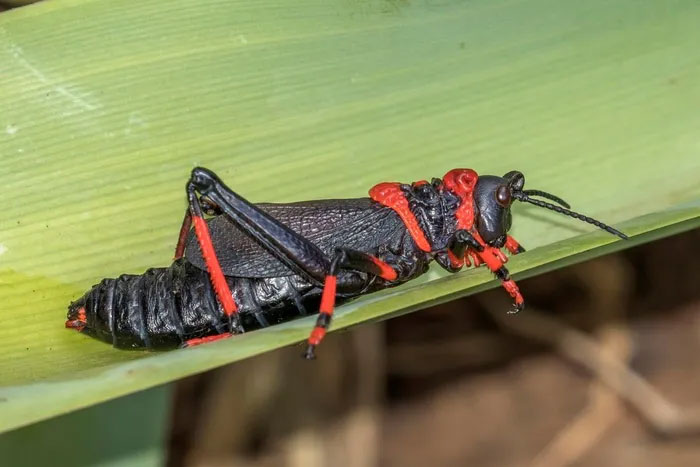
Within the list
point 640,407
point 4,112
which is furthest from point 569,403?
point 4,112

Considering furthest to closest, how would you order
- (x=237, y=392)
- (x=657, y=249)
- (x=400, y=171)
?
(x=657, y=249)
(x=237, y=392)
(x=400, y=171)

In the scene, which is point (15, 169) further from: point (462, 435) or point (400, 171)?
point (462, 435)

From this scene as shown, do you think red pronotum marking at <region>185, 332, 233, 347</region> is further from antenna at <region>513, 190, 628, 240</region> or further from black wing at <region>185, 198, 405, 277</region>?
antenna at <region>513, 190, 628, 240</region>

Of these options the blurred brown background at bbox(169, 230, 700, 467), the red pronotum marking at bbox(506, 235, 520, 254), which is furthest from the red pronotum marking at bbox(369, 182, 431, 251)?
the blurred brown background at bbox(169, 230, 700, 467)

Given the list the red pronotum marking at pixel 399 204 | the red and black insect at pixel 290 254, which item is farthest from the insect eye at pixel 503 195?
the red pronotum marking at pixel 399 204

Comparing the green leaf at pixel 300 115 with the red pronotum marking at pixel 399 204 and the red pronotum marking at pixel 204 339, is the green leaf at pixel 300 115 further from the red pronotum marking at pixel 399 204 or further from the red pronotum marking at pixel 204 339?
the red pronotum marking at pixel 204 339

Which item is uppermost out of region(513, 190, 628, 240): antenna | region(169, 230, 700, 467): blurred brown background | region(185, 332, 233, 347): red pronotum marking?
Answer: region(513, 190, 628, 240): antenna
